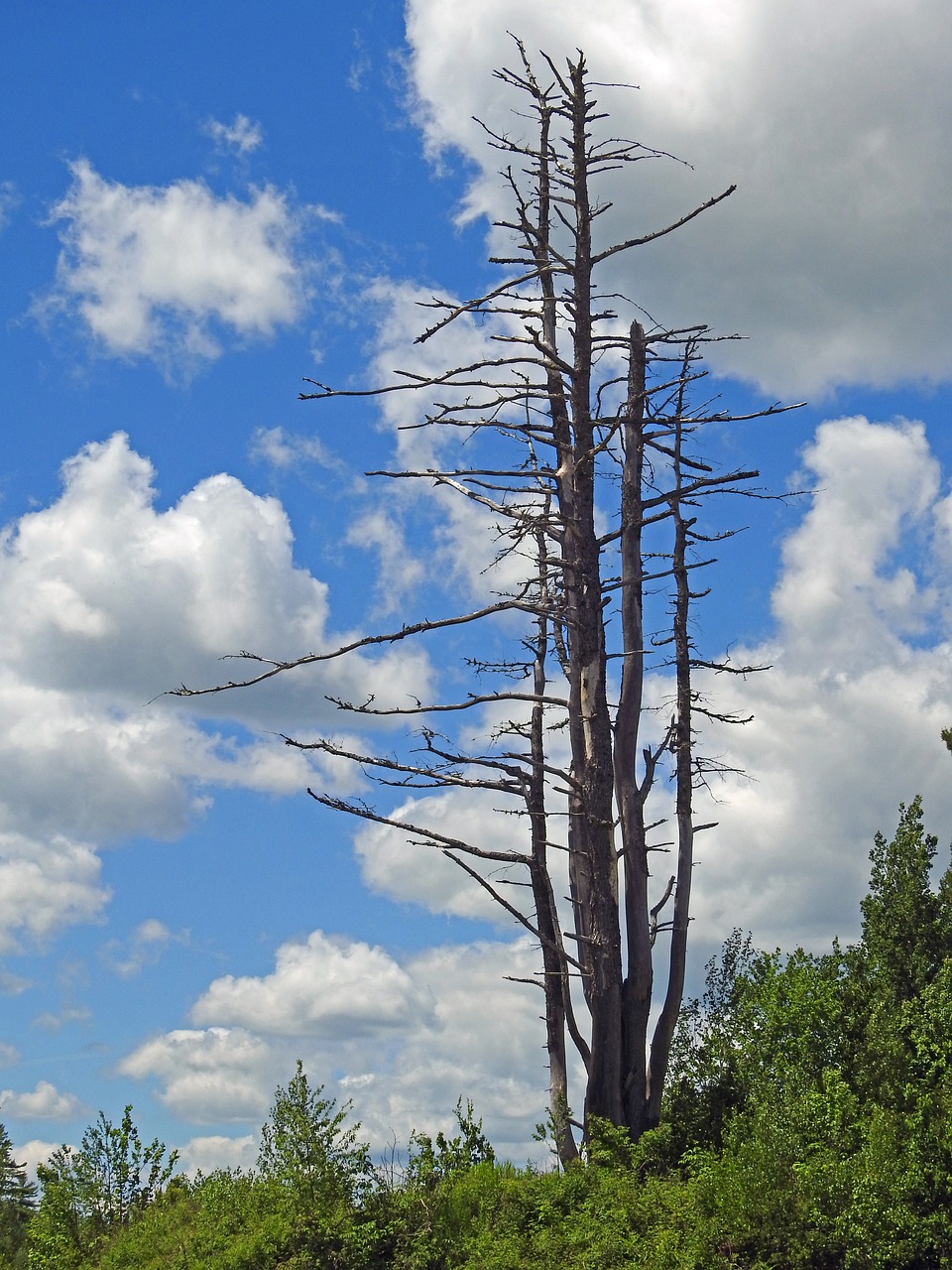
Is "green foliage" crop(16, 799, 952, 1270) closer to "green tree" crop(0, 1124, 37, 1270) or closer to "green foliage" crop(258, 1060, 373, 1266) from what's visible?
"green foliage" crop(258, 1060, 373, 1266)

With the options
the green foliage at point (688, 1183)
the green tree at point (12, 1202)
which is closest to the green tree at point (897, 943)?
the green foliage at point (688, 1183)

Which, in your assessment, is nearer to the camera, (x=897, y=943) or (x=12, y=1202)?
(x=897, y=943)

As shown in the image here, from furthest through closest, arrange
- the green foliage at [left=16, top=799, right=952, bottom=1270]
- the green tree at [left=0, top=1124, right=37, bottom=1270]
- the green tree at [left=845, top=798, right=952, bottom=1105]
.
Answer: the green tree at [left=0, top=1124, right=37, bottom=1270], the green tree at [left=845, top=798, right=952, bottom=1105], the green foliage at [left=16, top=799, right=952, bottom=1270]

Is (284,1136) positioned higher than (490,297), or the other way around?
(490,297)

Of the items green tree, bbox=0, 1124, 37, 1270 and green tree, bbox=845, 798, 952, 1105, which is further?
green tree, bbox=0, 1124, 37, 1270

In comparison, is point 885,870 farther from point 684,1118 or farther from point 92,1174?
point 92,1174

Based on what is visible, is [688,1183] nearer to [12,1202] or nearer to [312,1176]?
[312,1176]

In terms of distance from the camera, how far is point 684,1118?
1628cm

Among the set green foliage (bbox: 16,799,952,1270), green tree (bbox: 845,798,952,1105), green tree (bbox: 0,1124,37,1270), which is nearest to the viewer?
green foliage (bbox: 16,799,952,1270)

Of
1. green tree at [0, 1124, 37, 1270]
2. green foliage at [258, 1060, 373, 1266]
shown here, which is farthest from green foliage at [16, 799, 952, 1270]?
green tree at [0, 1124, 37, 1270]

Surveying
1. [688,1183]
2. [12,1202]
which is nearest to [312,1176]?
[688,1183]

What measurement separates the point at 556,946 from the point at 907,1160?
4713 millimetres

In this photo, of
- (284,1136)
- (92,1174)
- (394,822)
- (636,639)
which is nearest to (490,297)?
(636,639)

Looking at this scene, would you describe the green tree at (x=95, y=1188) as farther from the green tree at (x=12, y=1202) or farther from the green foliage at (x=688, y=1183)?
the green tree at (x=12, y=1202)
